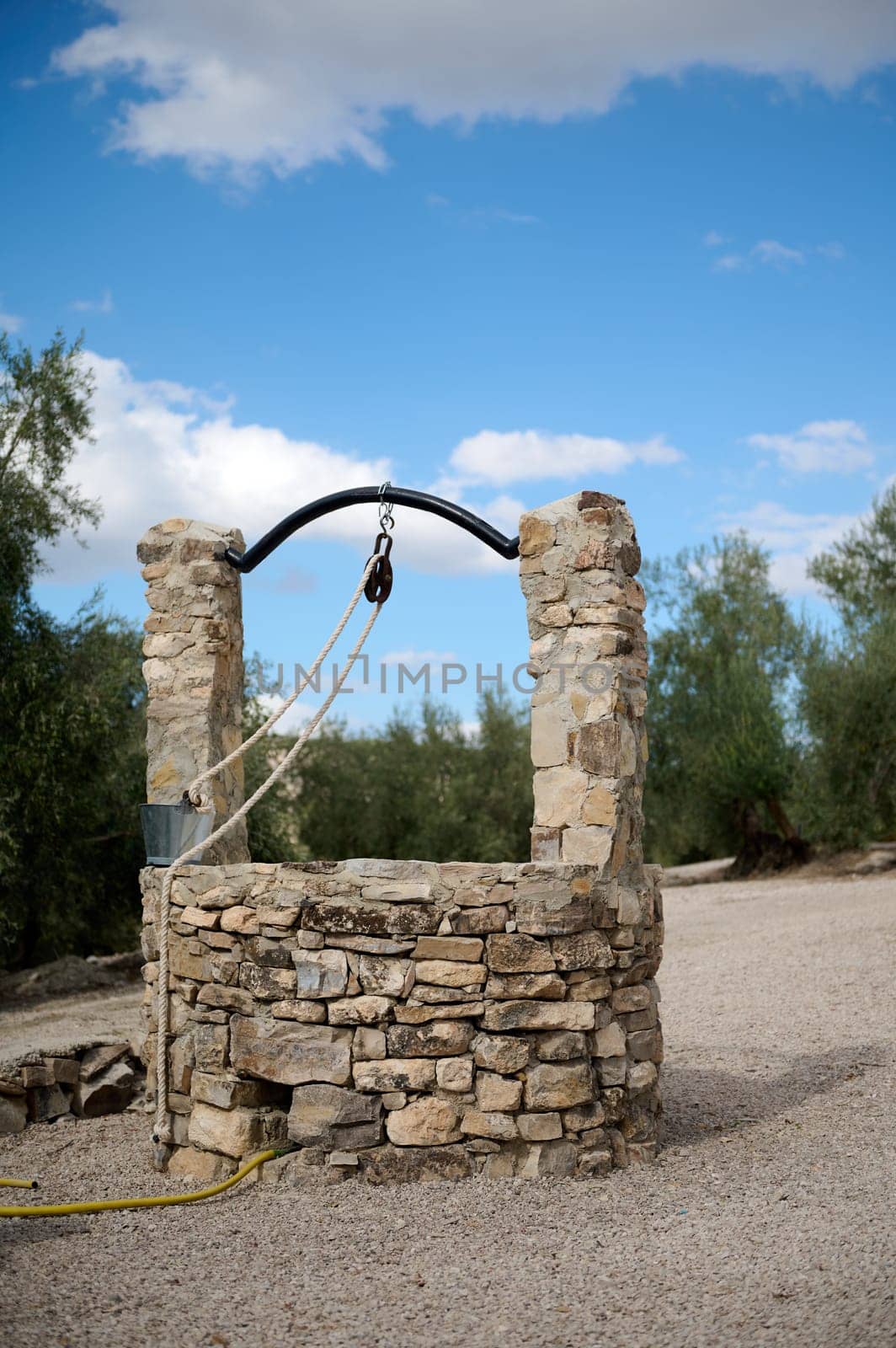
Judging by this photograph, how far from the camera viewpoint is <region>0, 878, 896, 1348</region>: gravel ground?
3809 millimetres

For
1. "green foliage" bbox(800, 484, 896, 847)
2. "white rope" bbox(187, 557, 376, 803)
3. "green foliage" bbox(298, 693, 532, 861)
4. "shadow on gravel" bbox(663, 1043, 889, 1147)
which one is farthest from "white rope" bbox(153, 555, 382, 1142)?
"green foliage" bbox(298, 693, 532, 861)

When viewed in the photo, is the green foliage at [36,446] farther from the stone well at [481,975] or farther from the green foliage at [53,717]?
the stone well at [481,975]

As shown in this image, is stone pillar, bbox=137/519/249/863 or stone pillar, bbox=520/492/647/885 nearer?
stone pillar, bbox=520/492/647/885

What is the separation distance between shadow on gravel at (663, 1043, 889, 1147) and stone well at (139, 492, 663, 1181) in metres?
0.69

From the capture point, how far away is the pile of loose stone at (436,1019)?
5.05 m

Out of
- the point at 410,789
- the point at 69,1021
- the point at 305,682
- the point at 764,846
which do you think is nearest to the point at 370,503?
the point at 305,682

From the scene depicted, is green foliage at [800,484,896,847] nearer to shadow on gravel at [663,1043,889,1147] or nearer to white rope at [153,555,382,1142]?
shadow on gravel at [663,1043,889,1147]

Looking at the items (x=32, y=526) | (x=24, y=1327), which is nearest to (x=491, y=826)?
(x=32, y=526)

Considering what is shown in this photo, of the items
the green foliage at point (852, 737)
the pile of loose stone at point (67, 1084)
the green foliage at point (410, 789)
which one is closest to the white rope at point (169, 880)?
the pile of loose stone at point (67, 1084)

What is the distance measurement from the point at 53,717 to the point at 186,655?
22.4ft

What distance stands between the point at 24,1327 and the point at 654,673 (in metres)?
17.7

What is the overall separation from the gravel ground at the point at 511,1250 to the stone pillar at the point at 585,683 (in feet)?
4.90

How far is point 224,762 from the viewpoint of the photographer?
5922mm

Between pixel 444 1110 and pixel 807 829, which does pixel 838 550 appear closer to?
pixel 807 829
